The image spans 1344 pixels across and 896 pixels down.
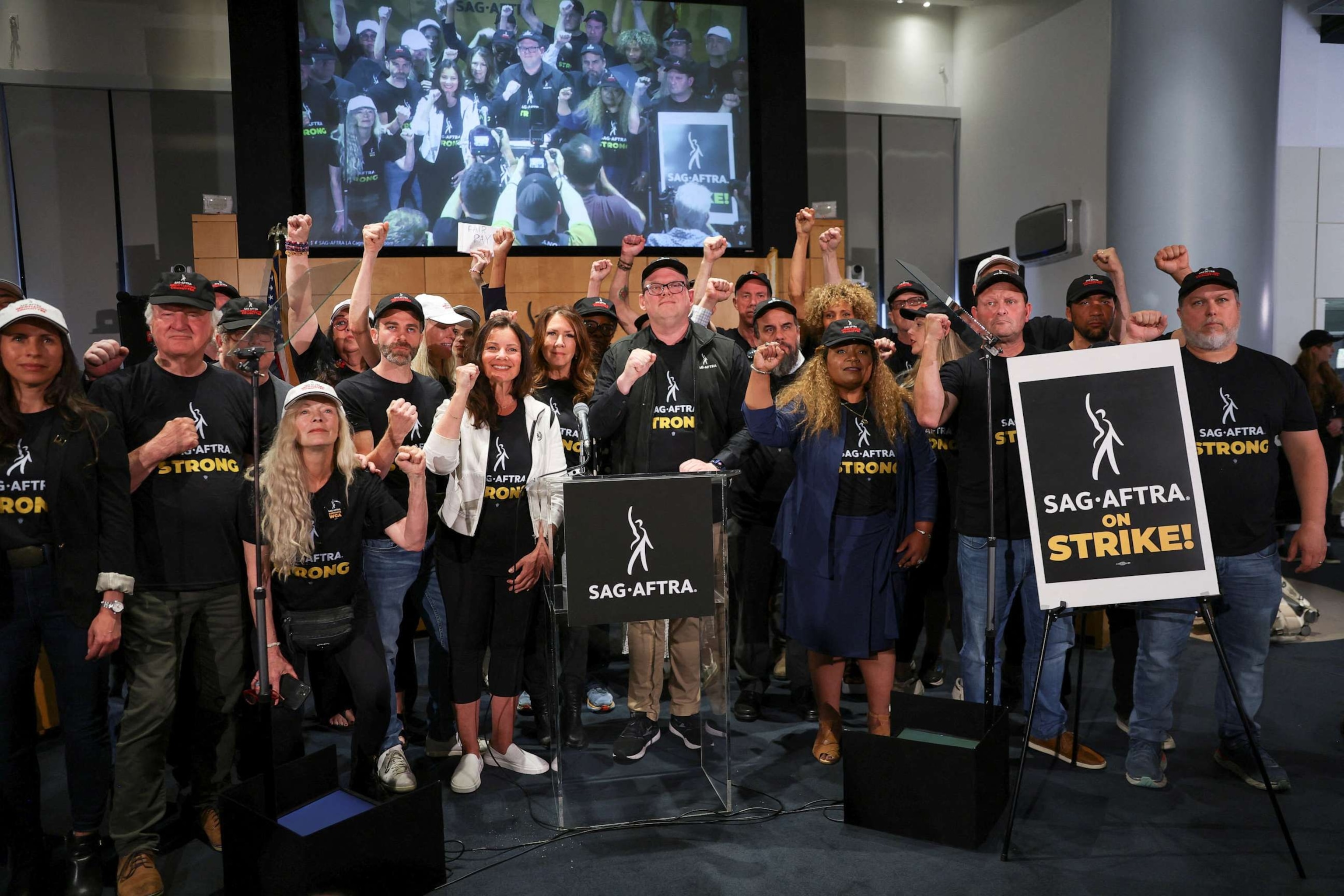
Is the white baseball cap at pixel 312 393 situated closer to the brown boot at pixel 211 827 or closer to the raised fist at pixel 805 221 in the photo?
the brown boot at pixel 211 827

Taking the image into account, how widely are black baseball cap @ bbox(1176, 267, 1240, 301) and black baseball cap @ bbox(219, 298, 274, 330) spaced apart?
314cm

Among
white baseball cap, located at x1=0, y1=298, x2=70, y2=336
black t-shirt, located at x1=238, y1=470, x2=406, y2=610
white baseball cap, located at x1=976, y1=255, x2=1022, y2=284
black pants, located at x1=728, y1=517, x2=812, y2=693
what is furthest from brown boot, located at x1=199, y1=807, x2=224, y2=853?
white baseball cap, located at x1=976, y1=255, x2=1022, y2=284

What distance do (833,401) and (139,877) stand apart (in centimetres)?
257

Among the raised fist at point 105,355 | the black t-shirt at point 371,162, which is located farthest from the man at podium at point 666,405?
the black t-shirt at point 371,162

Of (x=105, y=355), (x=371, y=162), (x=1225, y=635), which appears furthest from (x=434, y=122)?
(x=1225, y=635)

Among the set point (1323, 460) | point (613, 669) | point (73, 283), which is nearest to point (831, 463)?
point (613, 669)

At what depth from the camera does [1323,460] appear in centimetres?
316

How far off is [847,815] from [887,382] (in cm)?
148

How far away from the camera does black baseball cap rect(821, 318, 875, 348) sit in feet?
10.8

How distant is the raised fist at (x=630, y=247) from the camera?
4.49 meters

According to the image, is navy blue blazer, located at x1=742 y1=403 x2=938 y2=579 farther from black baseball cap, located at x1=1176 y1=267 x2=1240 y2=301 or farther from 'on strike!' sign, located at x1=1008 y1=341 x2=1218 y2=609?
black baseball cap, located at x1=1176 y1=267 x2=1240 y2=301

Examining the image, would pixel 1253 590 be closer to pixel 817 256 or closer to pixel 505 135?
Result: pixel 817 256

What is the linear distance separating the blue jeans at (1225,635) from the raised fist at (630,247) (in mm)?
2692

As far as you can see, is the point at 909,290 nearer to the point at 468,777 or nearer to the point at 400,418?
the point at 400,418
